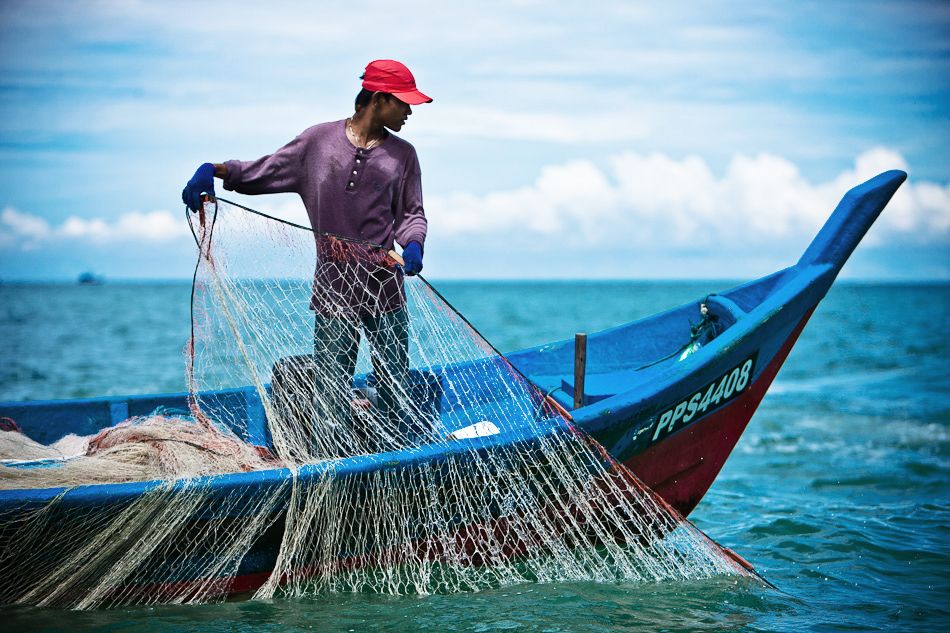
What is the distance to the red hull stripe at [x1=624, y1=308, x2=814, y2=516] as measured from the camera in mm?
4543

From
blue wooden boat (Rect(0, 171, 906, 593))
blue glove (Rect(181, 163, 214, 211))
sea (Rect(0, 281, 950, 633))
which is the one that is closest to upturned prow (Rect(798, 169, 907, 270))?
blue wooden boat (Rect(0, 171, 906, 593))

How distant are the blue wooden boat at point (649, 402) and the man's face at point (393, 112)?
5.01ft

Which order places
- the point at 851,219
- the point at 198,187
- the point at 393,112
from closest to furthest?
the point at 198,187, the point at 393,112, the point at 851,219

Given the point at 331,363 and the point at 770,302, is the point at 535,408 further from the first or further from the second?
the point at 770,302

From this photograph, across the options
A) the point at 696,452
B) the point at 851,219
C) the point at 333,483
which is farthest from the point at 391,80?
the point at 851,219

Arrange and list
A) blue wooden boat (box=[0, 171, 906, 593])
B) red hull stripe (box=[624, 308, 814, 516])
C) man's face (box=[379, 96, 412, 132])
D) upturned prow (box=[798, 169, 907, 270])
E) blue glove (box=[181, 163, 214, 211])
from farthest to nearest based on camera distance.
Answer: upturned prow (box=[798, 169, 907, 270]), red hull stripe (box=[624, 308, 814, 516]), man's face (box=[379, 96, 412, 132]), blue glove (box=[181, 163, 214, 211]), blue wooden boat (box=[0, 171, 906, 593])

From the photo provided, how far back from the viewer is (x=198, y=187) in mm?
4012

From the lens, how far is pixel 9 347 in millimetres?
21516

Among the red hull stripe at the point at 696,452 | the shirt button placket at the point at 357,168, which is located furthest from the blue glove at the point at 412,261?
the red hull stripe at the point at 696,452

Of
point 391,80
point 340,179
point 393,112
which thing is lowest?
point 340,179

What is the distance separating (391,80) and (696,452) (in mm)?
2517

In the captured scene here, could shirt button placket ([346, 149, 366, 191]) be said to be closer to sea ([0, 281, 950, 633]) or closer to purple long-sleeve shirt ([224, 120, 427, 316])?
purple long-sleeve shirt ([224, 120, 427, 316])

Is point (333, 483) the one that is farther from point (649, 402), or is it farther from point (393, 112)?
point (393, 112)

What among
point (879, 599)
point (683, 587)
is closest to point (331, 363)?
point (683, 587)
